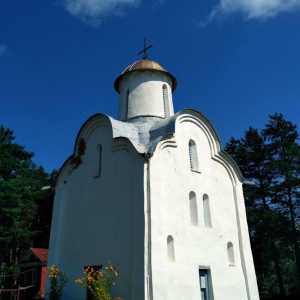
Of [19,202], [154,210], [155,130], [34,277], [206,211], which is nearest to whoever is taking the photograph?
[154,210]

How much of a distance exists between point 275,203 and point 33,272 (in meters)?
17.9

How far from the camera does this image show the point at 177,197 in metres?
10.9

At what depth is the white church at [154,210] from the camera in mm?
9648

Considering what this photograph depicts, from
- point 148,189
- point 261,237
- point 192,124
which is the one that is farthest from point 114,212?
point 261,237

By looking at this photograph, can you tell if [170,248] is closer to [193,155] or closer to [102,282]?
[102,282]

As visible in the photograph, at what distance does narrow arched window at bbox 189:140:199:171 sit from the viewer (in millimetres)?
12405

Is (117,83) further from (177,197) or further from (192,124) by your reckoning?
(177,197)

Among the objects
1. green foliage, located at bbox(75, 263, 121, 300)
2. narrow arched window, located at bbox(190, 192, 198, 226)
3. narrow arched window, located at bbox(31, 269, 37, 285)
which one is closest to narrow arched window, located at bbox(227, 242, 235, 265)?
narrow arched window, located at bbox(190, 192, 198, 226)

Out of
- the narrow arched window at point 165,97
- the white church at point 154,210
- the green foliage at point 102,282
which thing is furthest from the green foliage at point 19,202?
the green foliage at point 102,282

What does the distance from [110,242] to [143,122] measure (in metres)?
5.51

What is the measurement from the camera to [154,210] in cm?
984

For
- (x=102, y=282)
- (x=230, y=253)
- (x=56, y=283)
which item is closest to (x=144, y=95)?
(x=230, y=253)

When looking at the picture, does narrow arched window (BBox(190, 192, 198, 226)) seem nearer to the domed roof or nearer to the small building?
the domed roof

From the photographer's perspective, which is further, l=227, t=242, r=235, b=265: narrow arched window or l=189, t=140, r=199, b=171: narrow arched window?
l=189, t=140, r=199, b=171: narrow arched window
